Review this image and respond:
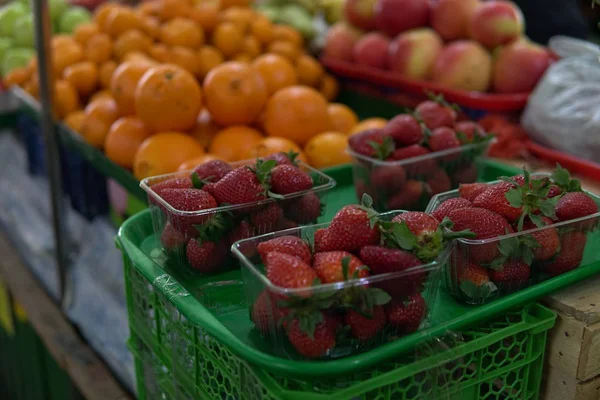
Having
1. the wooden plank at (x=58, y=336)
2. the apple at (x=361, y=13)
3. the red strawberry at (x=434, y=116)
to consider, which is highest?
the apple at (x=361, y=13)

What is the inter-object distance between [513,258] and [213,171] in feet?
1.43

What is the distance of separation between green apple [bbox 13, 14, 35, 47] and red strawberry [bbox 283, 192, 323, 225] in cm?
181

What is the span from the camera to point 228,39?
1.90 metres

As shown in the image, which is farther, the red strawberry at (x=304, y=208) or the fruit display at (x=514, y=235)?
the red strawberry at (x=304, y=208)

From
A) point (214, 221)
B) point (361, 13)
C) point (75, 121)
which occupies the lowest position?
point (75, 121)

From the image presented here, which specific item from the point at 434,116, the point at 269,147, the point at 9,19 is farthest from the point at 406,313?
the point at 9,19

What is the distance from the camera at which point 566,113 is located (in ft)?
4.61

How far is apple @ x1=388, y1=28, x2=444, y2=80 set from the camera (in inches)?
66.0

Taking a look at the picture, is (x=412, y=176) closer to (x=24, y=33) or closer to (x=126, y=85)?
(x=126, y=85)

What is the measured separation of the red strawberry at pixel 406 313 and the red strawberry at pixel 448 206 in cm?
15

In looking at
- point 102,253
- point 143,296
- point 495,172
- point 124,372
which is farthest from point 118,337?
point 495,172

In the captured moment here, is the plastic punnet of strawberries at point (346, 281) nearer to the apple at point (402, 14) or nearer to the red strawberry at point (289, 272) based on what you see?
the red strawberry at point (289, 272)

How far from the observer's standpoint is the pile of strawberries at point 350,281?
0.68m

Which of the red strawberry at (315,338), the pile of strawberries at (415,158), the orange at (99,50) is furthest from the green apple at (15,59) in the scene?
the red strawberry at (315,338)
